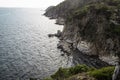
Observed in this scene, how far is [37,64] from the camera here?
68438 millimetres

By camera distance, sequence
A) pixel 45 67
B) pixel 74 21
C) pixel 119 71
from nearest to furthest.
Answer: pixel 119 71 < pixel 45 67 < pixel 74 21

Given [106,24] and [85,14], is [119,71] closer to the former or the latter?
[106,24]

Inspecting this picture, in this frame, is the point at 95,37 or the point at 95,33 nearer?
the point at 95,37

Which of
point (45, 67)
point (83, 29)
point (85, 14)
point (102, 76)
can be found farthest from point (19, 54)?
point (102, 76)

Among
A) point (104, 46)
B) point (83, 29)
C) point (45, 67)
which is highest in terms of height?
point (83, 29)

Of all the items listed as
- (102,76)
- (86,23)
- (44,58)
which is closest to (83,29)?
(86,23)

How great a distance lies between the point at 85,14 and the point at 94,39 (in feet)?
59.0

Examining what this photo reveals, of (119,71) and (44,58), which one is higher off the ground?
(119,71)

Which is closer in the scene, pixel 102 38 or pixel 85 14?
pixel 102 38

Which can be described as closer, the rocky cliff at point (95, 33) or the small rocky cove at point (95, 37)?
the small rocky cove at point (95, 37)

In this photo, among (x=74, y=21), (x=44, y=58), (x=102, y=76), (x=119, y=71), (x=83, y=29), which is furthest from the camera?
(x=74, y=21)

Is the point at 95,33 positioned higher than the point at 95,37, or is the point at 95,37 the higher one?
the point at 95,33

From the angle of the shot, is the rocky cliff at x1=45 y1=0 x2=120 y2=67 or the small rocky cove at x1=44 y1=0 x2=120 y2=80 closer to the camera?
the small rocky cove at x1=44 y1=0 x2=120 y2=80

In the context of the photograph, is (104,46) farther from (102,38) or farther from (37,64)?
(37,64)
